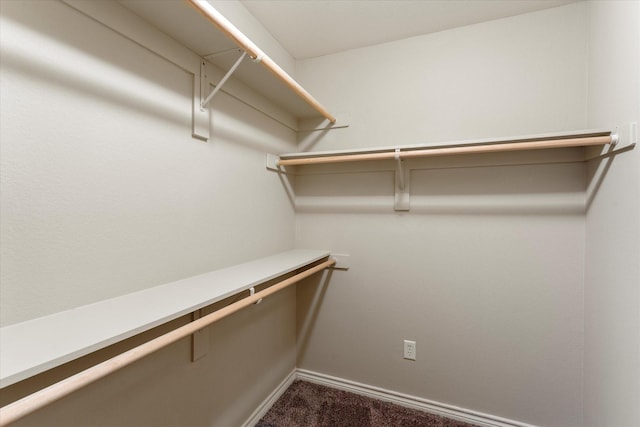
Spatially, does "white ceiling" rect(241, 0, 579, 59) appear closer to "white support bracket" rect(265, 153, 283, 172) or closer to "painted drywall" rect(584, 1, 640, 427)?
"painted drywall" rect(584, 1, 640, 427)

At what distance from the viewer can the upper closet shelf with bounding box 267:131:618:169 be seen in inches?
47.9

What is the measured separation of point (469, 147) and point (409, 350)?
1.21m

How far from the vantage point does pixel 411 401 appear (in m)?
1.74

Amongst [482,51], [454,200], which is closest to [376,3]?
[482,51]

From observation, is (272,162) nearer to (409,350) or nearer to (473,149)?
(473,149)

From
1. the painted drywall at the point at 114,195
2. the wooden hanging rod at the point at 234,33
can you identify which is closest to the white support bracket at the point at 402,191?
the wooden hanging rod at the point at 234,33

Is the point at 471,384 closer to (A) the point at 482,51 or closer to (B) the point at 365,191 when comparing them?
(B) the point at 365,191

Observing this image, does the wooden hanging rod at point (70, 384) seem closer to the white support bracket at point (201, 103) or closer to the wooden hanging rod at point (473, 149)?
the white support bracket at point (201, 103)

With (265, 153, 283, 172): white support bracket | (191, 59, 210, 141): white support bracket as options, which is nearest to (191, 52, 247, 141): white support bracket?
(191, 59, 210, 141): white support bracket

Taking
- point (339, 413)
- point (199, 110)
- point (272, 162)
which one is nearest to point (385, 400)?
point (339, 413)

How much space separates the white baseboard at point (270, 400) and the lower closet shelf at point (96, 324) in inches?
35.6

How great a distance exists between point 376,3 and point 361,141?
2.37 feet

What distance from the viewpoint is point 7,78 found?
68 centimetres

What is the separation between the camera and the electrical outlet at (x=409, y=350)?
5.73 ft
